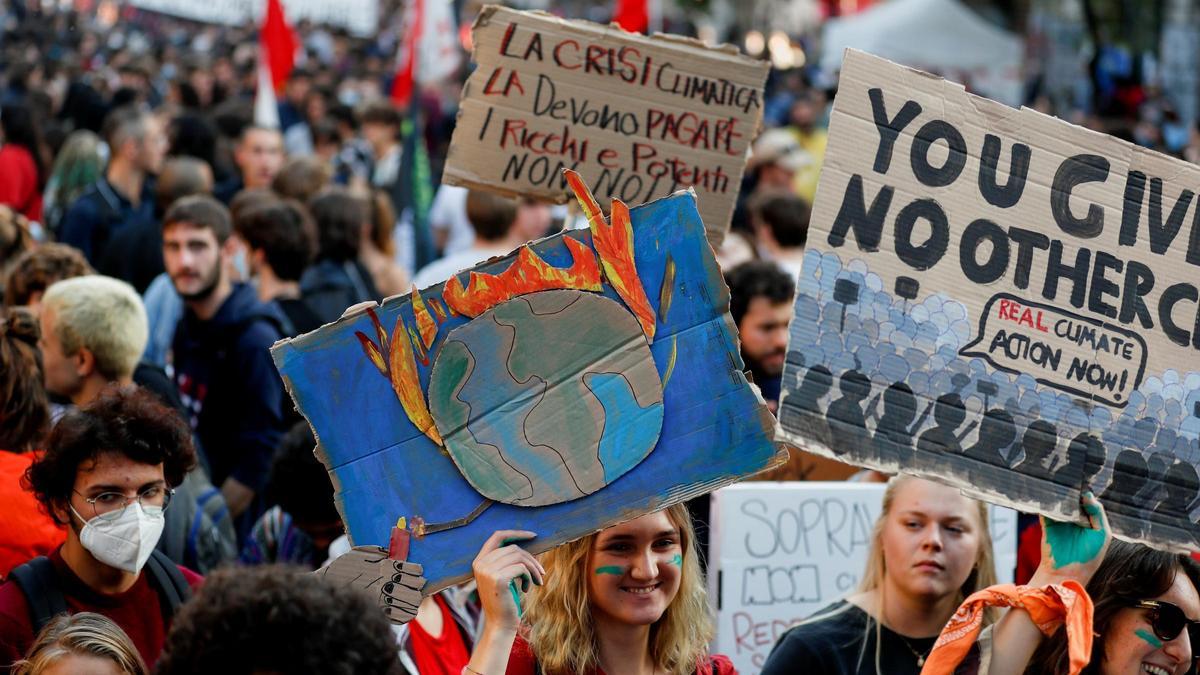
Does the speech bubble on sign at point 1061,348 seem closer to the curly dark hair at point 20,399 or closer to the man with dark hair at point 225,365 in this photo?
the curly dark hair at point 20,399

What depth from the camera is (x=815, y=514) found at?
520 centimetres

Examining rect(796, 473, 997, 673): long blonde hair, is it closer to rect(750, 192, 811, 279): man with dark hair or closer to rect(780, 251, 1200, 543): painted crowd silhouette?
rect(780, 251, 1200, 543): painted crowd silhouette

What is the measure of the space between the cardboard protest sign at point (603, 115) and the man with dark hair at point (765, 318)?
1.11m

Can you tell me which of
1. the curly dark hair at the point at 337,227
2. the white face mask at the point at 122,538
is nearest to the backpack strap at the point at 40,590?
the white face mask at the point at 122,538

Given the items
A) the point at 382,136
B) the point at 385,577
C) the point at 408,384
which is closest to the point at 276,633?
the point at 385,577

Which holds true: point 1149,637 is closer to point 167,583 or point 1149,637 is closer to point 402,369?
point 402,369

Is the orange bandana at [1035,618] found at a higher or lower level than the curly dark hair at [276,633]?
lower

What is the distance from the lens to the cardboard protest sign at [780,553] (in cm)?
511

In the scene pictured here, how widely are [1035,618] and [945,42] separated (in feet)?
72.2

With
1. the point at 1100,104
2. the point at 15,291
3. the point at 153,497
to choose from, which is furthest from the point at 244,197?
the point at 1100,104

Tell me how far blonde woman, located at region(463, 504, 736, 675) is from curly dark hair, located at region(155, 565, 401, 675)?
1.14 m

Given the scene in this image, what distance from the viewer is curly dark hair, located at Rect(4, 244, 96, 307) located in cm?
581

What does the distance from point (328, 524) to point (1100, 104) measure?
16.7m

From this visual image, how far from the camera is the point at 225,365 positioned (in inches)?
240
